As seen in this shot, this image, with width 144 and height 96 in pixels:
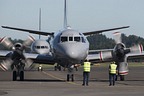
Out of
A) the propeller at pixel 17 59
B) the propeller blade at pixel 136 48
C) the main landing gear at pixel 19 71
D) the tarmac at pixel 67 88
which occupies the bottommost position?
the tarmac at pixel 67 88

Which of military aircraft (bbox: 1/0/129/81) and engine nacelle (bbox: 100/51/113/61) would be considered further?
engine nacelle (bbox: 100/51/113/61)

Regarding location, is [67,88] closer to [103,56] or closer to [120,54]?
[120,54]

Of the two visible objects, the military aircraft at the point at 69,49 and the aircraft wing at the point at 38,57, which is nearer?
the military aircraft at the point at 69,49

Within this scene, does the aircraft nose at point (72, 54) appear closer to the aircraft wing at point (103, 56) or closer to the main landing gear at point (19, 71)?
the aircraft wing at point (103, 56)

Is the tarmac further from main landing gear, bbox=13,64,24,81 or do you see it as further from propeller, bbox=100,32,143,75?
propeller, bbox=100,32,143,75

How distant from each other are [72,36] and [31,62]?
407 centimetres

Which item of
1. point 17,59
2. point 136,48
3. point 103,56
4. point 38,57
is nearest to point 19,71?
point 17,59

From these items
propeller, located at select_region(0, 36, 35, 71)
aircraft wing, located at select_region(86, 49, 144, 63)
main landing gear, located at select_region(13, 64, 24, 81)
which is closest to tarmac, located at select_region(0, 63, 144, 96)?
main landing gear, located at select_region(13, 64, 24, 81)

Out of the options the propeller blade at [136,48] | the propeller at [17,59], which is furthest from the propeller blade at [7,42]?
the propeller blade at [136,48]

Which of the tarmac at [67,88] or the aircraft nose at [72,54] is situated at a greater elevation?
the aircraft nose at [72,54]

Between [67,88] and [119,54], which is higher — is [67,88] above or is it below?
below

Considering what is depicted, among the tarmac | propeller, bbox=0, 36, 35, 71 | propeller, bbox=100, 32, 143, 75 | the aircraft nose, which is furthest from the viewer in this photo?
propeller, bbox=100, 32, 143, 75

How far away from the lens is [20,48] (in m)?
30.0

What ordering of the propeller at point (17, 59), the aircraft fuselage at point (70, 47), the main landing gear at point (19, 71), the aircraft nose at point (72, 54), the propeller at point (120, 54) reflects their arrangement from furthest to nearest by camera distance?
the main landing gear at point (19, 71) < the propeller at point (120, 54) < the propeller at point (17, 59) < the aircraft fuselage at point (70, 47) < the aircraft nose at point (72, 54)
